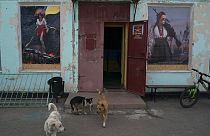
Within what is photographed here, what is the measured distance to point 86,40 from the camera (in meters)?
10.4

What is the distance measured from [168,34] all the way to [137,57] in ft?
4.88

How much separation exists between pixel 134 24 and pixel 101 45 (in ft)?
4.27

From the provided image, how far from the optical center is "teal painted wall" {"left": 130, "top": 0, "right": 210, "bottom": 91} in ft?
33.9

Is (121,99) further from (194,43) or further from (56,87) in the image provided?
(194,43)

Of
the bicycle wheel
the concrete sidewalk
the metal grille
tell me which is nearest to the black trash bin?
the concrete sidewalk

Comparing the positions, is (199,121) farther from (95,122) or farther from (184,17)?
(184,17)

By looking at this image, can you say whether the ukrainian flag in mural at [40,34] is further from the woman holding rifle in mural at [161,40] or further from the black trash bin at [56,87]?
the woman holding rifle in mural at [161,40]

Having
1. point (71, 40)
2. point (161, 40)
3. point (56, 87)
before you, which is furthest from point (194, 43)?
point (56, 87)

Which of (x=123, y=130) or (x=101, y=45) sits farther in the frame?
(x=101, y=45)

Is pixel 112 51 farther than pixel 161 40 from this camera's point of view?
Yes

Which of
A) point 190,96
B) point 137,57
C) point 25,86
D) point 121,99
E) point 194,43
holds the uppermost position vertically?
point 194,43

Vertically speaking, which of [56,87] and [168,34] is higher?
[168,34]

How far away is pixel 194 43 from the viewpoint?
1059 cm

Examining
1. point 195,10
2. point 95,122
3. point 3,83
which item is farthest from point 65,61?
point 195,10
